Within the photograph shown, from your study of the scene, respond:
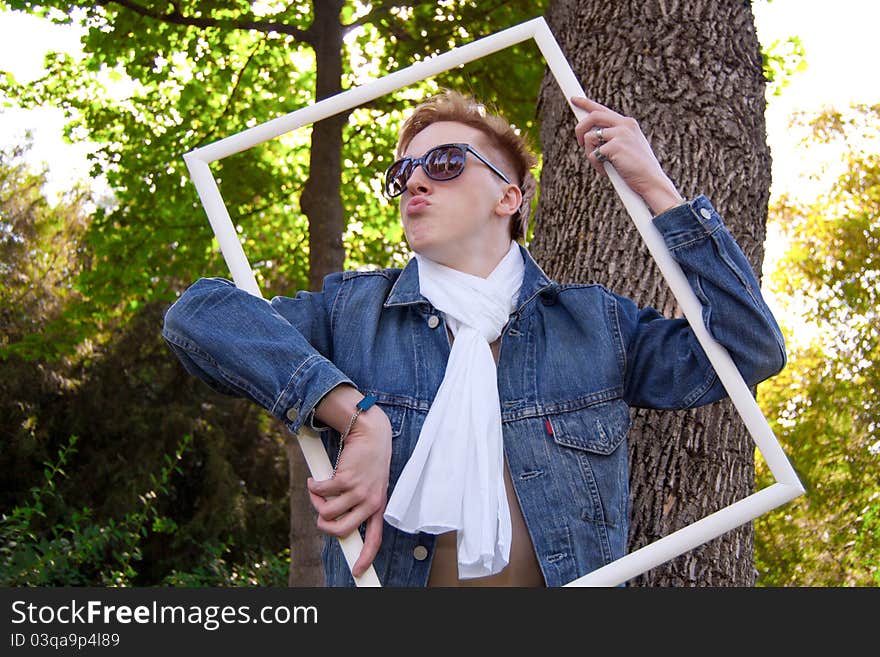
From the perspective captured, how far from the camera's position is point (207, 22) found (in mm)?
7789

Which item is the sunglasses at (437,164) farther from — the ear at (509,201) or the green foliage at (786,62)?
the green foliage at (786,62)

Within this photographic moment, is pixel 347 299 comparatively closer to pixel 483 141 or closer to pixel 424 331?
pixel 424 331

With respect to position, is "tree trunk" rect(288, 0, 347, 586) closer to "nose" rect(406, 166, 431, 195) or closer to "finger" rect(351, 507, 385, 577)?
"nose" rect(406, 166, 431, 195)

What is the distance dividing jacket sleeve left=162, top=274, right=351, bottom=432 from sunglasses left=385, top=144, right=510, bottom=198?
17.4 inches

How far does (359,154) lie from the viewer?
31.8 ft

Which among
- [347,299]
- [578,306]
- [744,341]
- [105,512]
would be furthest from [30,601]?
[105,512]

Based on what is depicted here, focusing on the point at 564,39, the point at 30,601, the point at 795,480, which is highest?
the point at 564,39

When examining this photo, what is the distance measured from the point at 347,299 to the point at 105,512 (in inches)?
536

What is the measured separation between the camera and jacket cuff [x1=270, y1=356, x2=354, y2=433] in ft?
6.70

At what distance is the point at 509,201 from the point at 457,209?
207mm

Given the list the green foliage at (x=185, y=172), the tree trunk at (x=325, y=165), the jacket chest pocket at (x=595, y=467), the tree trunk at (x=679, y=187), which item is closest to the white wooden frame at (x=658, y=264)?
the jacket chest pocket at (x=595, y=467)

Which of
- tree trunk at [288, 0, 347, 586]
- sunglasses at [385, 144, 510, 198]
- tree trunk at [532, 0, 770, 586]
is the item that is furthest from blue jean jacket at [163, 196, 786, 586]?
tree trunk at [288, 0, 347, 586]

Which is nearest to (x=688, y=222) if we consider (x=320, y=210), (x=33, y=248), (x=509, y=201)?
(x=509, y=201)

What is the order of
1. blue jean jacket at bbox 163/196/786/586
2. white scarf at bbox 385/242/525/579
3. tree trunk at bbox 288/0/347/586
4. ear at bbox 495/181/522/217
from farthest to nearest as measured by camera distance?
tree trunk at bbox 288/0/347/586 → ear at bbox 495/181/522/217 → blue jean jacket at bbox 163/196/786/586 → white scarf at bbox 385/242/525/579
